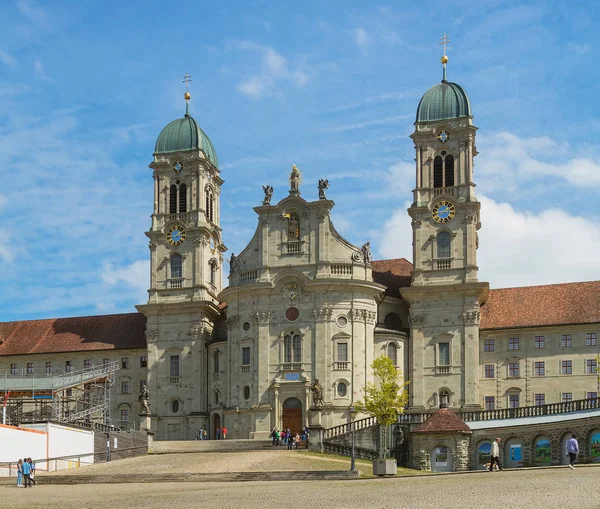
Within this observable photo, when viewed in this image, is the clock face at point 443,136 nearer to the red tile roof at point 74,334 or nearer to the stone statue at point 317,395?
the stone statue at point 317,395

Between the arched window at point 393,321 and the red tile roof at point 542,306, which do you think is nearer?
the red tile roof at point 542,306

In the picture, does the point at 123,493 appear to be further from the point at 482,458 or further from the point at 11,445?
the point at 482,458

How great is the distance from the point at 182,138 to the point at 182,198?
16.1ft

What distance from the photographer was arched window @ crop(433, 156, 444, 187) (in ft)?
291

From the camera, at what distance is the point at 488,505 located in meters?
36.5

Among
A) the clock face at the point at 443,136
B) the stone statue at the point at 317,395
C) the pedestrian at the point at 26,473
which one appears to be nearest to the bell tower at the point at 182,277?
the stone statue at the point at 317,395

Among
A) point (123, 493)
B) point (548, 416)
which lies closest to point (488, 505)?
point (123, 493)

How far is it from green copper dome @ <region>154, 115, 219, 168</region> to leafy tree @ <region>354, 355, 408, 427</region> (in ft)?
83.2

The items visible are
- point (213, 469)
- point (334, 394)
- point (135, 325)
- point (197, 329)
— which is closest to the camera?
point (213, 469)

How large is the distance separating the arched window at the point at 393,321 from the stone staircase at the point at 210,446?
15062 mm

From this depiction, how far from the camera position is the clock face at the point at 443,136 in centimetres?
8869

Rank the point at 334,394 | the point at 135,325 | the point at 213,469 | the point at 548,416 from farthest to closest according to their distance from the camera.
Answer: the point at 135,325
the point at 334,394
the point at 548,416
the point at 213,469

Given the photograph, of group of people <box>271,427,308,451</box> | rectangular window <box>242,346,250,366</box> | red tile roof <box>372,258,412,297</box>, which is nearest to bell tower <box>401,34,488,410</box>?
red tile roof <box>372,258,412,297</box>

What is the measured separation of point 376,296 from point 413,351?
4701 millimetres
